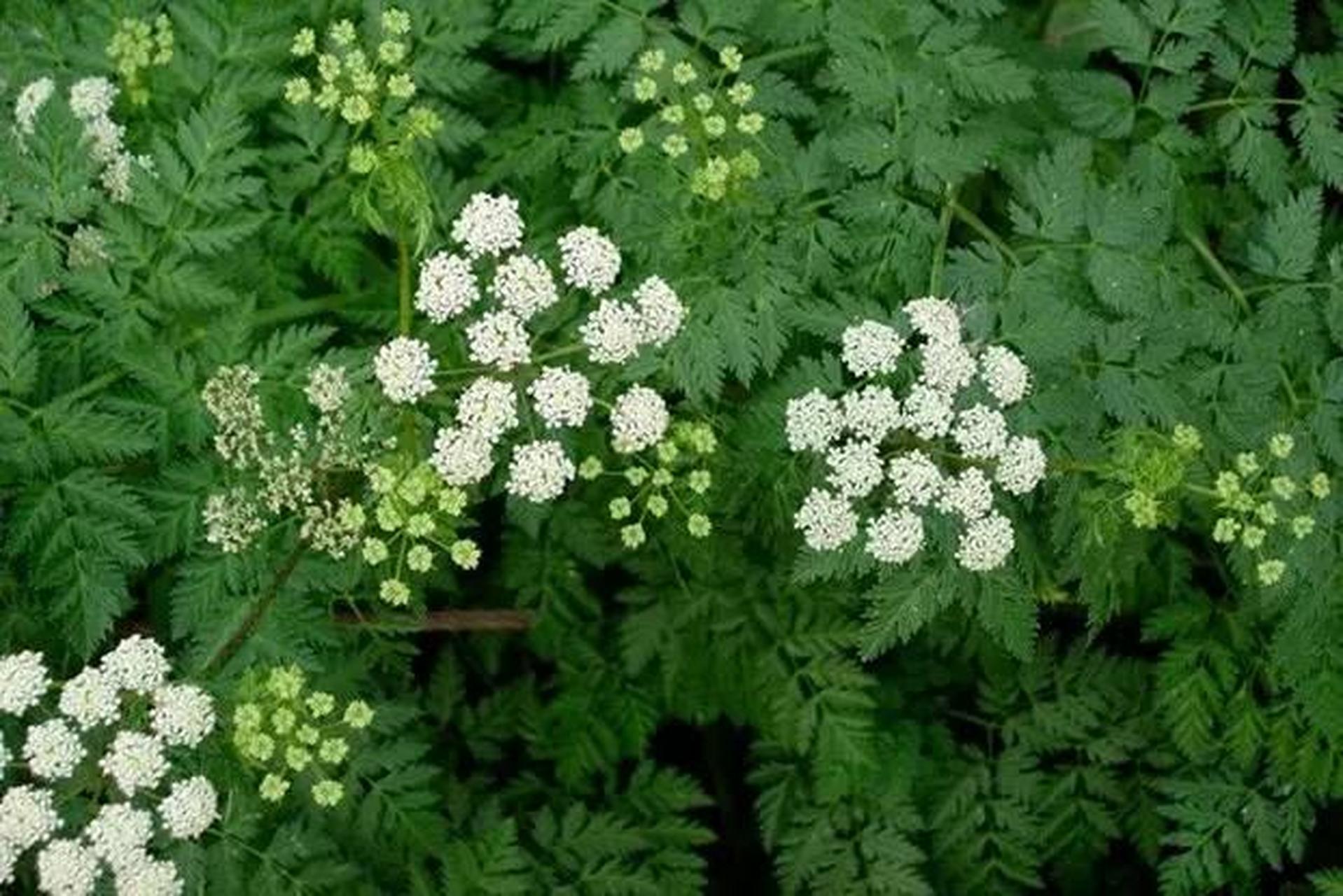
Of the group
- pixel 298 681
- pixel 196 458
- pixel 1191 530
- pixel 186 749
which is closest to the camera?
pixel 298 681

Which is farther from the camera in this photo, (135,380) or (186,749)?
(135,380)

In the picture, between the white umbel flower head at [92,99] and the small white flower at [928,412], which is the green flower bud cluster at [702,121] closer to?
the small white flower at [928,412]

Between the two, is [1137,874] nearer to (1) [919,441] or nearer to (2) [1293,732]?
(2) [1293,732]

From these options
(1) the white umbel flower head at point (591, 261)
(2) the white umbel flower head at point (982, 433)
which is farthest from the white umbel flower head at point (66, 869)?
(2) the white umbel flower head at point (982, 433)

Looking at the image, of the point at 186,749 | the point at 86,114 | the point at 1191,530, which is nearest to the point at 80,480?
the point at 186,749

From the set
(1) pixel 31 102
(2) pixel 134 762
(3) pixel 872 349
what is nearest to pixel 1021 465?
(3) pixel 872 349

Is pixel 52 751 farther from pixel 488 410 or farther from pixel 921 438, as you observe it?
pixel 921 438
